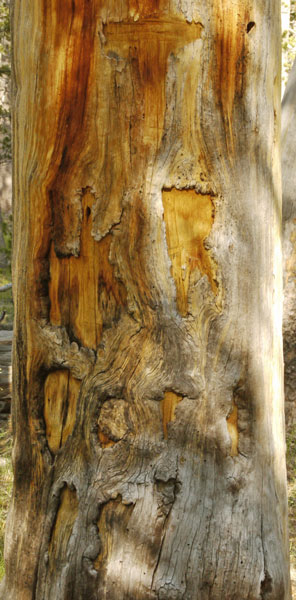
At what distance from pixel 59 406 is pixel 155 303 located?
50cm

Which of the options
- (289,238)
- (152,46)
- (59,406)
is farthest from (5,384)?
(152,46)

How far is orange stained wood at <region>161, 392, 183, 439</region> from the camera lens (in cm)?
184

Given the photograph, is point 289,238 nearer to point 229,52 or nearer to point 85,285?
point 229,52

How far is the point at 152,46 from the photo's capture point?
1.83 meters

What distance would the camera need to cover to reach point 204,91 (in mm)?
1863

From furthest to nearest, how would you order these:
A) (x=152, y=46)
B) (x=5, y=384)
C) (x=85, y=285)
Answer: (x=5, y=384), (x=85, y=285), (x=152, y=46)

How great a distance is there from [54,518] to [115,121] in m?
1.29

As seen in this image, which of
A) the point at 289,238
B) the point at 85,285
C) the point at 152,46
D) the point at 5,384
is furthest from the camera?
the point at 5,384

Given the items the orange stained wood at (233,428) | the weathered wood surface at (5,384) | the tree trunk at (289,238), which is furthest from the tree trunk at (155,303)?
the weathered wood surface at (5,384)

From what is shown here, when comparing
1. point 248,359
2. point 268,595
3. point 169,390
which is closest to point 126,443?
point 169,390

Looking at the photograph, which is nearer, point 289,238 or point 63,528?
point 63,528

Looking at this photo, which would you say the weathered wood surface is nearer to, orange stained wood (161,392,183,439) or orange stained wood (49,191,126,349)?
orange stained wood (49,191,126,349)

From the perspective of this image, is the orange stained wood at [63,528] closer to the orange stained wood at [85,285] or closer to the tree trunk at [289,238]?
the orange stained wood at [85,285]

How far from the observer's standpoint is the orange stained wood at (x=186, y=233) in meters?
1.88
